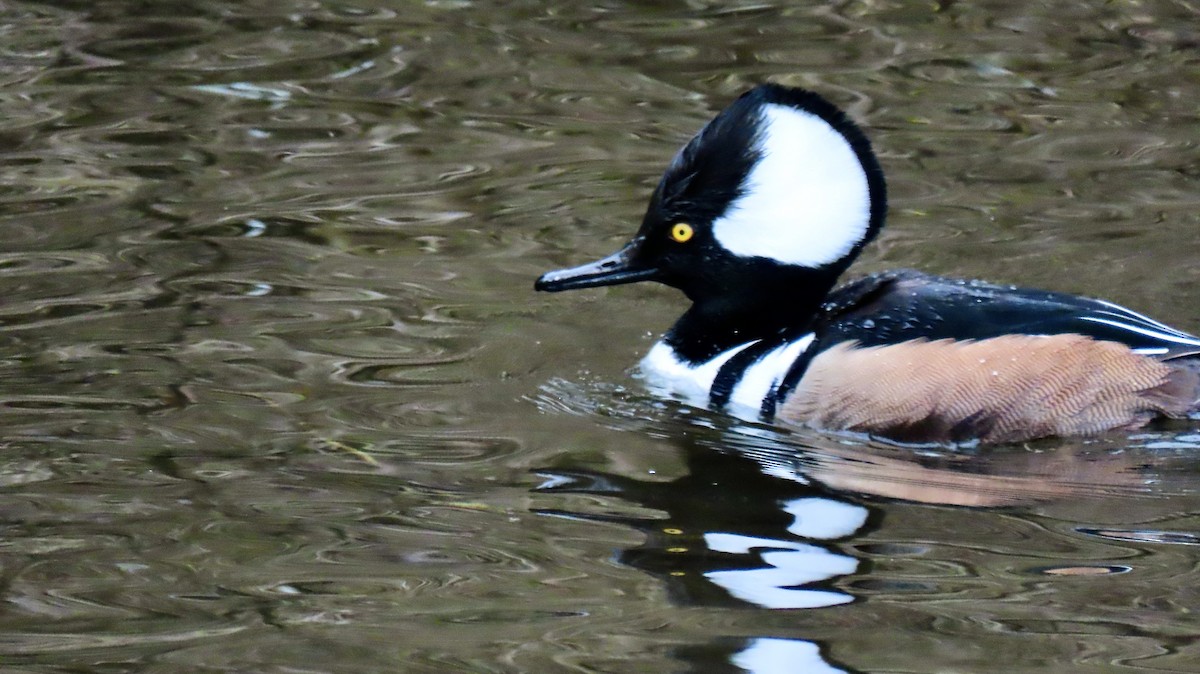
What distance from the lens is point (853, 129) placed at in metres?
6.12

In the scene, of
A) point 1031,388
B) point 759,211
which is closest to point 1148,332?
point 1031,388

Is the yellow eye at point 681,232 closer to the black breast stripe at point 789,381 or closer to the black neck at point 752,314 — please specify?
the black neck at point 752,314

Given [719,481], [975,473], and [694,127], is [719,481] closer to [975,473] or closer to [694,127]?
[975,473]

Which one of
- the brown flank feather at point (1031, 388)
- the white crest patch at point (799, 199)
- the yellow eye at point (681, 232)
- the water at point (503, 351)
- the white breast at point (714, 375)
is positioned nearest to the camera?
the water at point (503, 351)

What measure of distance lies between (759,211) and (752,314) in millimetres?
498

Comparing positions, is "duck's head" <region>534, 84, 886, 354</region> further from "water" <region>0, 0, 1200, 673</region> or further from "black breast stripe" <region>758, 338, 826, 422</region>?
"water" <region>0, 0, 1200, 673</region>

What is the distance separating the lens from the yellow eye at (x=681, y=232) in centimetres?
641

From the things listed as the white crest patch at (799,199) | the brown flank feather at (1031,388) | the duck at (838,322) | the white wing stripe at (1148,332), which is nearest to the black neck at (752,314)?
the duck at (838,322)

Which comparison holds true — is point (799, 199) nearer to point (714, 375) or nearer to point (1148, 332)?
point (714, 375)

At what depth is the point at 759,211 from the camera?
6266mm

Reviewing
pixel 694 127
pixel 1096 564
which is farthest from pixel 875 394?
pixel 694 127

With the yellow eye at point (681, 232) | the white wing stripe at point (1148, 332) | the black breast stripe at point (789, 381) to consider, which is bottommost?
the black breast stripe at point (789, 381)

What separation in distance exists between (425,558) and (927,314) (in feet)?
6.90

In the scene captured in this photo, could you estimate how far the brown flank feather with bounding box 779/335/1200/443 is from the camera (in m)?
5.90
